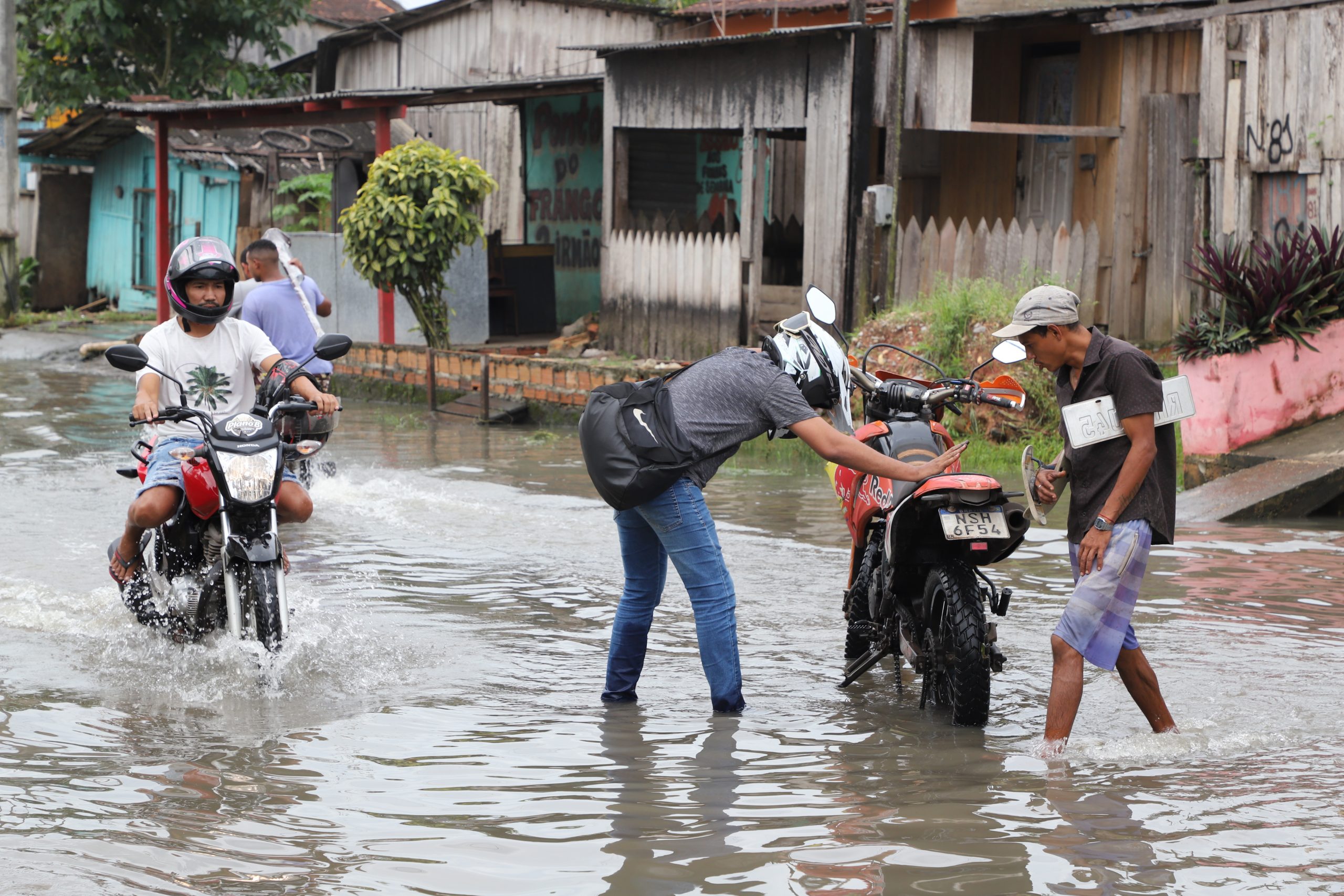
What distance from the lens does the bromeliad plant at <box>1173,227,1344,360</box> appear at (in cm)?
1030

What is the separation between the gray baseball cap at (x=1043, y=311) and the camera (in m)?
5.02

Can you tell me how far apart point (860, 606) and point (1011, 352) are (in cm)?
144

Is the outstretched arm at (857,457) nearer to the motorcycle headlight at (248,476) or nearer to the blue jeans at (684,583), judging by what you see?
the blue jeans at (684,583)

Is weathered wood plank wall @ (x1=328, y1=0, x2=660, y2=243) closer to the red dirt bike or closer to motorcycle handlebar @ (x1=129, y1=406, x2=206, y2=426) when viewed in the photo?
motorcycle handlebar @ (x1=129, y1=406, x2=206, y2=426)

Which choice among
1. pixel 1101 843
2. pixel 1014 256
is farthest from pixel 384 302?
pixel 1101 843

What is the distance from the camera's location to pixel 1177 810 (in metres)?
4.50

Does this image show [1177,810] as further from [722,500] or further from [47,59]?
[47,59]

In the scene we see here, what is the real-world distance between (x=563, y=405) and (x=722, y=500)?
4.45 m

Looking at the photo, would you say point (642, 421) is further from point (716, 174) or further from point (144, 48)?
point (144, 48)

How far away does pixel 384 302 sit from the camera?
17375 millimetres

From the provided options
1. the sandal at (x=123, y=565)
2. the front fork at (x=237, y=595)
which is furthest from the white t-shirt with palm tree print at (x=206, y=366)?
the front fork at (x=237, y=595)

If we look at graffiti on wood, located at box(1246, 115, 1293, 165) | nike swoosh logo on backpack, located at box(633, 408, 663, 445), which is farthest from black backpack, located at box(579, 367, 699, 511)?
graffiti on wood, located at box(1246, 115, 1293, 165)

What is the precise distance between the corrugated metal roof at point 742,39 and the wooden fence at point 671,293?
79.2 inches

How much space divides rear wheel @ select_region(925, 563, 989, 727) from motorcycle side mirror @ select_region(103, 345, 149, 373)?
3.23 metres
